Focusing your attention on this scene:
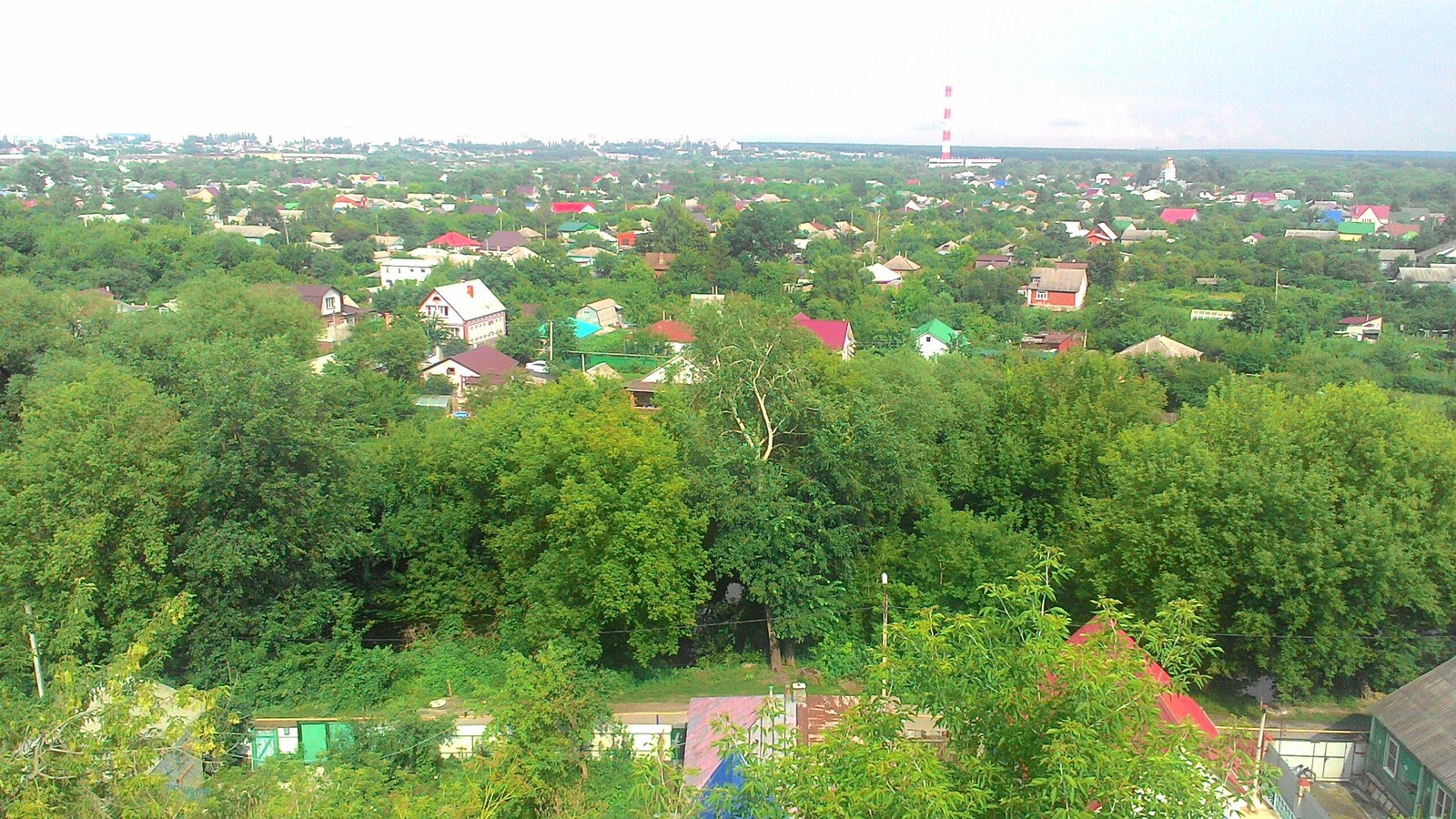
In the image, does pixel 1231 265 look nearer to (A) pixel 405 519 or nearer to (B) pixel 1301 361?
(B) pixel 1301 361

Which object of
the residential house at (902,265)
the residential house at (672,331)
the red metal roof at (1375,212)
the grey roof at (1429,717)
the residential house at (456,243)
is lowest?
the grey roof at (1429,717)

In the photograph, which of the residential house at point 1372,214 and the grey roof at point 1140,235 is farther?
the residential house at point 1372,214

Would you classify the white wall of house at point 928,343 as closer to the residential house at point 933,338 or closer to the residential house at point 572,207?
the residential house at point 933,338

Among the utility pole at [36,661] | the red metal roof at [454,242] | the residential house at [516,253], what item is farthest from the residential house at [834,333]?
the red metal roof at [454,242]

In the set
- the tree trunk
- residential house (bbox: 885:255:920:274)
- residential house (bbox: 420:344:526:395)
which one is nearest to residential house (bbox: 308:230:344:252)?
residential house (bbox: 420:344:526:395)

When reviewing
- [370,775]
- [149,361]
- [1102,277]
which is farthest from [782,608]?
[1102,277]

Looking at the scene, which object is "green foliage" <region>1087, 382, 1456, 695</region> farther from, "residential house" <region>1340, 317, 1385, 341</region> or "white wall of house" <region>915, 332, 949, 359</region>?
"residential house" <region>1340, 317, 1385, 341</region>
